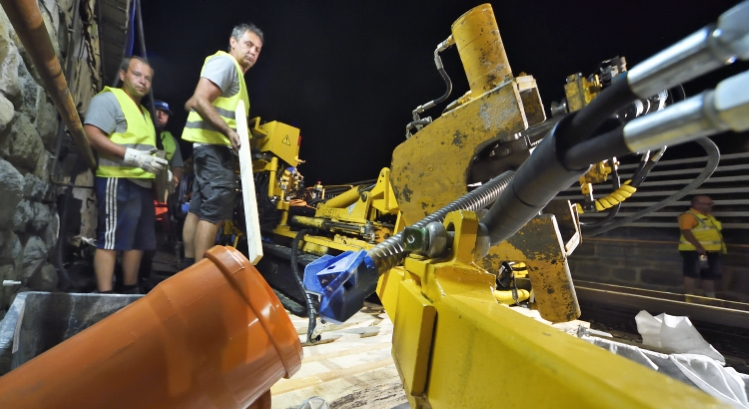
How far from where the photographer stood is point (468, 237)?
73 cm

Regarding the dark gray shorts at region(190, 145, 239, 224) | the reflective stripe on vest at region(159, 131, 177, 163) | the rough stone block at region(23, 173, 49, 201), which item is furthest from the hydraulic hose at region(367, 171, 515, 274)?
the reflective stripe on vest at region(159, 131, 177, 163)

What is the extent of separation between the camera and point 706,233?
426 cm

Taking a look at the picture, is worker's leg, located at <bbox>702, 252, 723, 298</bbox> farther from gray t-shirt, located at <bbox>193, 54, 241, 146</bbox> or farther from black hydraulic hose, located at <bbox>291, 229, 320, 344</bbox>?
gray t-shirt, located at <bbox>193, 54, 241, 146</bbox>

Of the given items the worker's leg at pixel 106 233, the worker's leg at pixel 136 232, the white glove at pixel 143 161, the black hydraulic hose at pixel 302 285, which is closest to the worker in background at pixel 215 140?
the worker's leg at pixel 136 232

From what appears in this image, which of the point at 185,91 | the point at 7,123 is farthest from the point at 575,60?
the point at 185,91

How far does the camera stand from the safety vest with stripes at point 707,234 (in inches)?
166

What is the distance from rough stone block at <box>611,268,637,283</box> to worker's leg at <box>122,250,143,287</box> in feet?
20.5

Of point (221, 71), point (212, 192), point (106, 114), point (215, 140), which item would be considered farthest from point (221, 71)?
point (212, 192)

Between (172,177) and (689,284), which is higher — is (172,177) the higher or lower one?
the higher one

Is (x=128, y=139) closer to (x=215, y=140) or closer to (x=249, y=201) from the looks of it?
(x=215, y=140)

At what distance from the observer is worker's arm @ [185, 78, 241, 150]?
7.80 ft

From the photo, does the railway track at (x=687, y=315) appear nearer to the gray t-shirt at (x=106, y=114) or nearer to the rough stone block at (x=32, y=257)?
the rough stone block at (x=32, y=257)

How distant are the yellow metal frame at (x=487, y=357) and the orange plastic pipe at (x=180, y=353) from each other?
0.28 metres

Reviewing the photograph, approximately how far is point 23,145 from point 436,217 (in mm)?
1782
